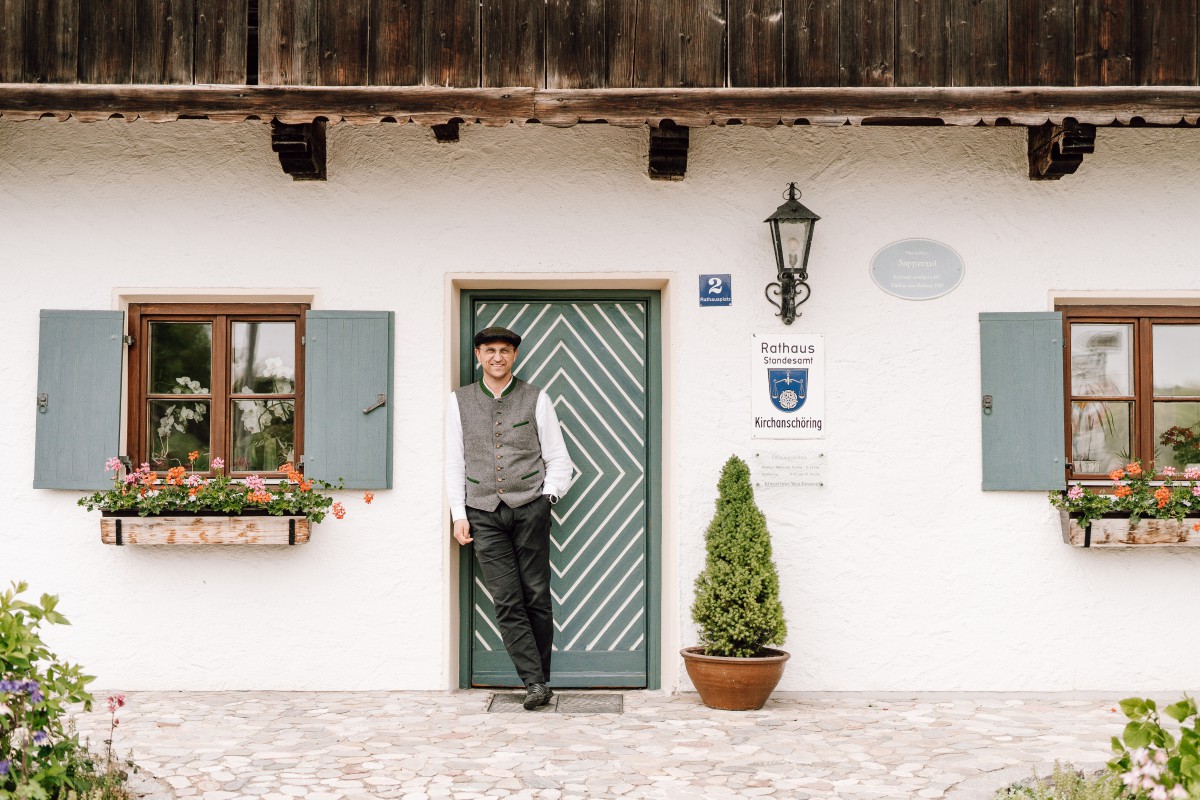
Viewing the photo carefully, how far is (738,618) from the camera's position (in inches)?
224

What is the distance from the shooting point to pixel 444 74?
19.3 ft

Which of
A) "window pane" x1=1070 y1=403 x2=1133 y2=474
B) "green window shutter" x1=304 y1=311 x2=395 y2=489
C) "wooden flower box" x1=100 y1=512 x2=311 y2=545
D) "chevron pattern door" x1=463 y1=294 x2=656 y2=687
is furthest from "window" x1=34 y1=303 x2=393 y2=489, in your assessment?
"window pane" x1=1070 y1=403 x2=1133 y2=474

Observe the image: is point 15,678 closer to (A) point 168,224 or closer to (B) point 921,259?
(A) point 168,224

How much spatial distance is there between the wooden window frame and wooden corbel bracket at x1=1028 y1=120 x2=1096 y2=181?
4.20 metres

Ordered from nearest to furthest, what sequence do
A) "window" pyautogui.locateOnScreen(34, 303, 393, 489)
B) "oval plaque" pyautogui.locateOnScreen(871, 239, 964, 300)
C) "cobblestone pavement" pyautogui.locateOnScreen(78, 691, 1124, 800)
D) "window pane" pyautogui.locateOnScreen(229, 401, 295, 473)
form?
"cobblestone pavement" pyautogui.locateOnScreen(78, 691, 1124, 800), "window" pyautogui.locateOnScreen(34, 303, 393, 489), "oval plaque" pyautogui.locateOnScreen(871, 239, 964, 300), "window pane" pyautogui.locateOnScreen(229, 401, 295, 473)

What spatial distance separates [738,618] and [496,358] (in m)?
1.86

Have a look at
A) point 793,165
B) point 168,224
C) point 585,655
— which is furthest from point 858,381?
point 168,224

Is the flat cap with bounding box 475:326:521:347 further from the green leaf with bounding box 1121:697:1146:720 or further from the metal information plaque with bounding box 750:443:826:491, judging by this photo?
the green leaf with bounding box 1121:697:1146:720

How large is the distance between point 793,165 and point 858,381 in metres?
1.28

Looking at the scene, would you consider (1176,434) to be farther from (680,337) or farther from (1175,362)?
(680,337)

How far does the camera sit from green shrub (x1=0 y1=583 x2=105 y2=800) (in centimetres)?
345

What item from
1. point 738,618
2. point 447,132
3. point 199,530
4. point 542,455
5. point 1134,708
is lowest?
point 738,618

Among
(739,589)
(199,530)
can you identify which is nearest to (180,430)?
(199,530)

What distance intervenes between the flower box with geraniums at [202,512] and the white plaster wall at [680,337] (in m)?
0.24
